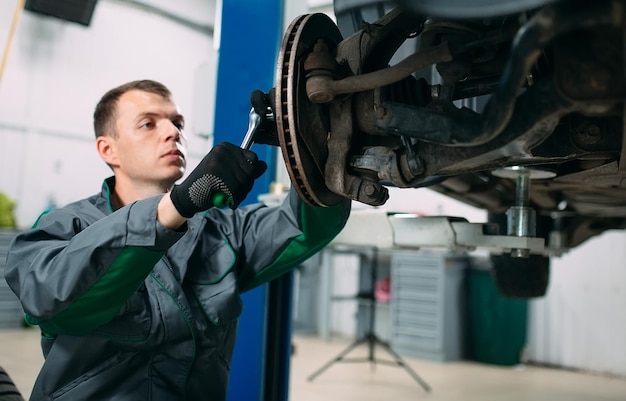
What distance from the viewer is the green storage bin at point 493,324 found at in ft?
12.9

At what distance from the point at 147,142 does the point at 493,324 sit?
3277mm

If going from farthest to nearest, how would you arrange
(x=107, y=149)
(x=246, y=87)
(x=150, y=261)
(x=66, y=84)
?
(x=66, y=84)
(x=246, y=87)
(x=107, y=149)
(x=150, y=261)

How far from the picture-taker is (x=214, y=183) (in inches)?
35.4

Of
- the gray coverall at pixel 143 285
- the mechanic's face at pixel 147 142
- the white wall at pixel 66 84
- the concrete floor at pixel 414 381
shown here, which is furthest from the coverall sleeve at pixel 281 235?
the white wall at pixel 66 84

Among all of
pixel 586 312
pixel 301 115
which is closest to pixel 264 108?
pixel 301 115

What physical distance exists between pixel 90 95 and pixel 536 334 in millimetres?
4365

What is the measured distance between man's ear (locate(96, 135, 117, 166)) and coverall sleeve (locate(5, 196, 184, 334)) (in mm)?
372

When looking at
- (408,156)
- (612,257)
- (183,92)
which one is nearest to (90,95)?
(183,92)

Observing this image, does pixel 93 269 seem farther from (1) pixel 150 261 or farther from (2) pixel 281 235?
(2) pixel 281 235

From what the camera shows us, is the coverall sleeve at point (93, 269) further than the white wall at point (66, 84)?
No

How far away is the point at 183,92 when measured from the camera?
5.44 metres

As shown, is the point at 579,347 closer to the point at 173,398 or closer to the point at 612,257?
the point at 612,257

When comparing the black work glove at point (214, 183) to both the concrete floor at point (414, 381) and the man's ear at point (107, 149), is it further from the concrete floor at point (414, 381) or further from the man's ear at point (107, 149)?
the concrete floor at point (414, 381)

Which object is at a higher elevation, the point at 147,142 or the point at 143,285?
the point at 147,142
